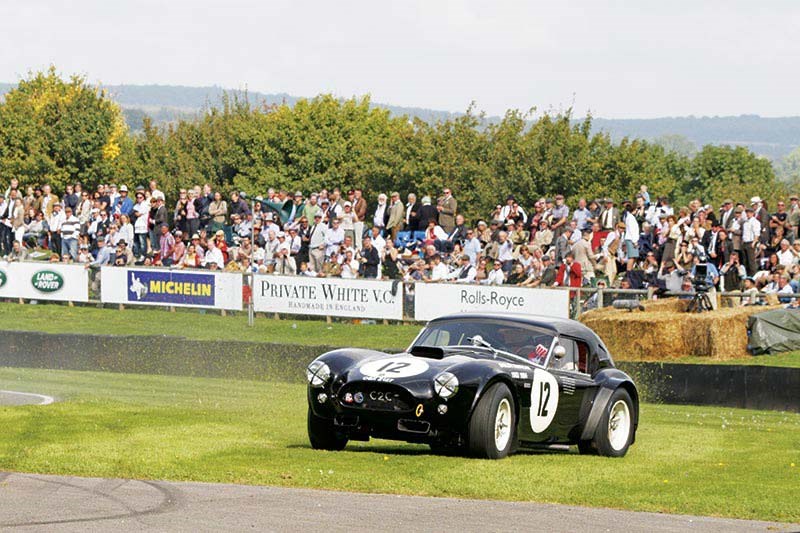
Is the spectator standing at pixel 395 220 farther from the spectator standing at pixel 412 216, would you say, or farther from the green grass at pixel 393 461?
the green grass at pixel 393 461

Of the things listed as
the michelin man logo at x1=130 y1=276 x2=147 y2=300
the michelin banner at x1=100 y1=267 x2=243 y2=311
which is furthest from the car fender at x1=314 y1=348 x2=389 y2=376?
the michelin man logo at x1=130 y1=276 x2=147 y2=300

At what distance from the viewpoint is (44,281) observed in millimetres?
36312

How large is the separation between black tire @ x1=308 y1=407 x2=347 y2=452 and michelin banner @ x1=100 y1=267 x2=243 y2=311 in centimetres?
2075

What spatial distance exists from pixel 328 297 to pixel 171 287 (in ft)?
14.9

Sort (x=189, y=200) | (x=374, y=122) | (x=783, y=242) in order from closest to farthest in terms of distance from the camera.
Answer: (x=783, y=242) → (x=189, y=200) → (x=374, y=122)

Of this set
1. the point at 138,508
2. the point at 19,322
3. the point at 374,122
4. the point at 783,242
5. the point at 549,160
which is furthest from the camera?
the point at 374,122

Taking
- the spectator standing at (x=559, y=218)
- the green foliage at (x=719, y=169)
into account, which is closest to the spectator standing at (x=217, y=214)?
the spectator standing at (x=559, y=218)

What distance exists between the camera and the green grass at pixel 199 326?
99.6 ft

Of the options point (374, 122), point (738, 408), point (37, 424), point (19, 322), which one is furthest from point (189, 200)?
point (374, 122)

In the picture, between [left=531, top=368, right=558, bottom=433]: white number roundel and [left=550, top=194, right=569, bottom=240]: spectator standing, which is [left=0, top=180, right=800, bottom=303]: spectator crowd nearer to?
[left=550, top=194, right=569, bottom=240]: spectator standing

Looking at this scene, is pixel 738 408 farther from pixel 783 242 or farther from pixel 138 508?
pixel 138 508

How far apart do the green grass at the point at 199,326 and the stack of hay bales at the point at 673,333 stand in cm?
528

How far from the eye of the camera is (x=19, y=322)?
34.8 meters

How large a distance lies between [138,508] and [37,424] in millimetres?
5720
